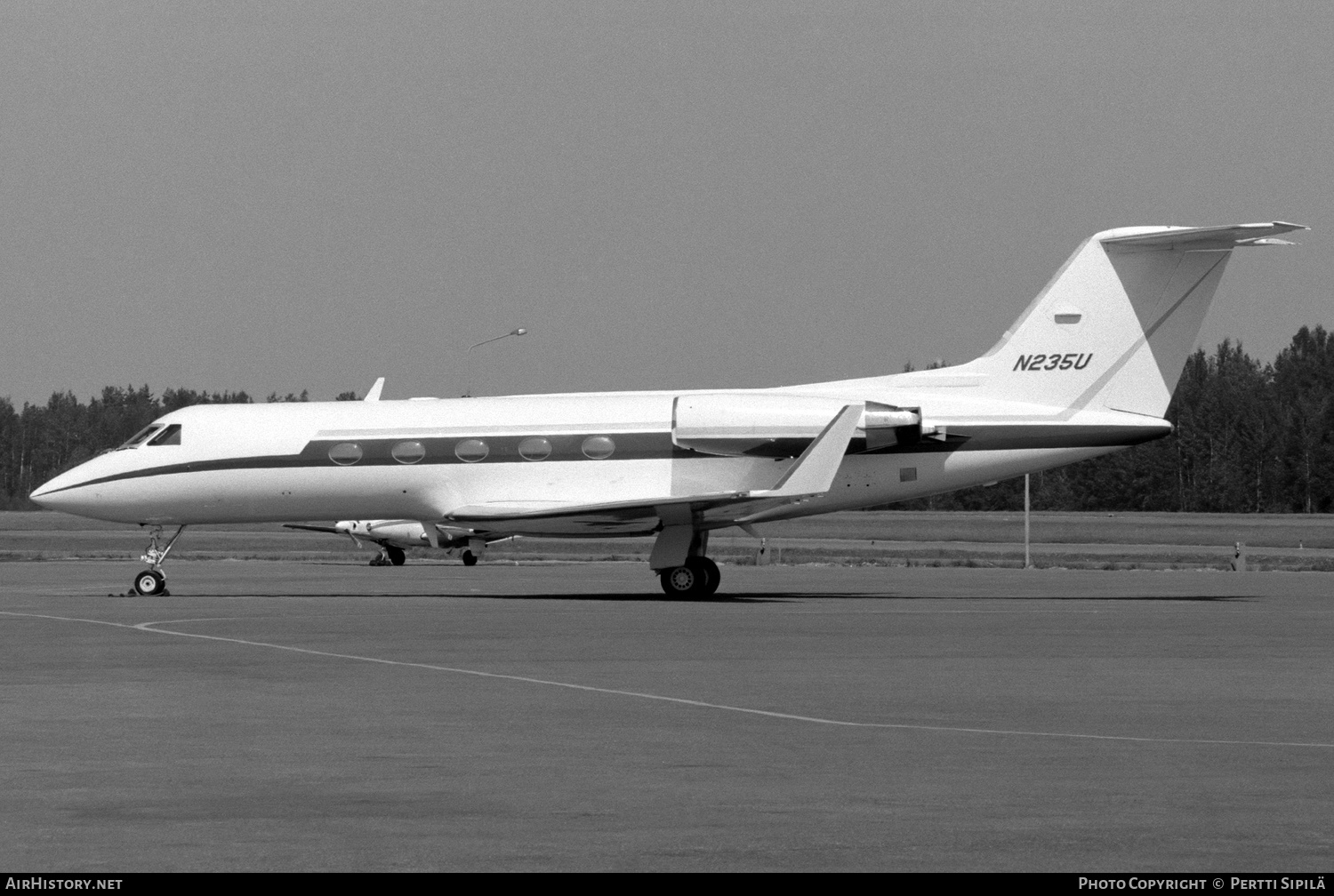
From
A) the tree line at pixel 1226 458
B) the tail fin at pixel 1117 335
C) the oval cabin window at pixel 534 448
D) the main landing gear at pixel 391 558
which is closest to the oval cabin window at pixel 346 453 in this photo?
the oval cabin window at pixel 534 448

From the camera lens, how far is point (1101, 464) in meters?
126

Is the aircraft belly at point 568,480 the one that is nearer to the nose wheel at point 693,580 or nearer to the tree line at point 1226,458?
the nose wheel at point 693,580

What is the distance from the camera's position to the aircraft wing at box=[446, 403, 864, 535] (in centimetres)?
2631

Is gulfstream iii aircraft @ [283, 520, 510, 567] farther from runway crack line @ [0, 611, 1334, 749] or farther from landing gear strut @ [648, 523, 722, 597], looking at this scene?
runway crack line @ [0, 611, 1334, 749]

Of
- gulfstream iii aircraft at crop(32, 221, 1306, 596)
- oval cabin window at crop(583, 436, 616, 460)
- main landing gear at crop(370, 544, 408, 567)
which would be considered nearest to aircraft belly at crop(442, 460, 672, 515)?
gulfstream iii aircraft at crop(32, 221, 1306, 596)

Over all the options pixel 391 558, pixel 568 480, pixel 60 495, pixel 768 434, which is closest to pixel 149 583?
pixel 60 495

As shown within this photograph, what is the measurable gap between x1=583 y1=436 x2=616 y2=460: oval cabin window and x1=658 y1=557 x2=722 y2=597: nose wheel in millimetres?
2149

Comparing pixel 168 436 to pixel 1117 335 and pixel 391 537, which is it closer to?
pixel 391 537

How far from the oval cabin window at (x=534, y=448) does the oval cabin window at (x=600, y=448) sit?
0.64 metres

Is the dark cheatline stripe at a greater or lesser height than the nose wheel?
greater

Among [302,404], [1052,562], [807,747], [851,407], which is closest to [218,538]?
[1052,562]

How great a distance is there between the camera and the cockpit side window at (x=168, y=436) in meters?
29.9

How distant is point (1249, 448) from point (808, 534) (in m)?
54.7
